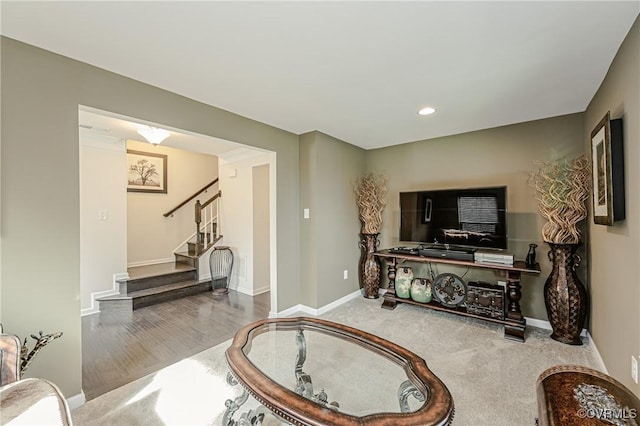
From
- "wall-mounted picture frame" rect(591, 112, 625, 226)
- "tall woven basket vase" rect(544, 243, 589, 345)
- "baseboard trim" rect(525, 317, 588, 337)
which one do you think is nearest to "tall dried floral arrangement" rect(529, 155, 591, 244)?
"tall woven basket vase" rect(544, 243, 589, 345)

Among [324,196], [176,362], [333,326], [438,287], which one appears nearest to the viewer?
[333,326]

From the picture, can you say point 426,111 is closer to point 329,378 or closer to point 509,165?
point 509,165

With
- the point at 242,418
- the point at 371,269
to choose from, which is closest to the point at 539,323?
the point at 371,269

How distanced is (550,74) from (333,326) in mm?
2492

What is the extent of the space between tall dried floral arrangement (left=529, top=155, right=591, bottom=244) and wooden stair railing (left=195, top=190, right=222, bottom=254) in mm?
4762

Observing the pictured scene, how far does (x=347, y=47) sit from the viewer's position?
5.69 feet

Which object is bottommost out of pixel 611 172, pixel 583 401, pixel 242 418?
pixel 242 418

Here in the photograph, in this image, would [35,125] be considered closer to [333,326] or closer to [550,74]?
[333,326]

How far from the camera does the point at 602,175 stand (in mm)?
1971

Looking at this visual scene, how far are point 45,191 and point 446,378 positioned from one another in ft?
10.3

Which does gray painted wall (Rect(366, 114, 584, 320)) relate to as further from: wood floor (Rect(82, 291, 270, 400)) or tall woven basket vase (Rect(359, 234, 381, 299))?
wood floor (Rect(82, 291, 270, 400))

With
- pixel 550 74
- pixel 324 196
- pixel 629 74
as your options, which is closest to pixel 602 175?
pixel 629 74

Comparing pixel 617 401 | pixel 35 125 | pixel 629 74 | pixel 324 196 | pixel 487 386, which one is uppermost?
pixel 629 74

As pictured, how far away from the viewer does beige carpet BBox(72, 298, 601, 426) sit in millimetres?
1731
